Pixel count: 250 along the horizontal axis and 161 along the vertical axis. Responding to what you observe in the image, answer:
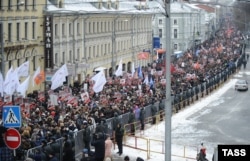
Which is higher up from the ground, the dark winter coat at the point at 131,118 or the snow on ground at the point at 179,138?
the dark winter coat at the point at 131,118

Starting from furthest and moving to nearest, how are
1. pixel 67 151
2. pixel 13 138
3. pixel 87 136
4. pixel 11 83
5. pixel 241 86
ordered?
pixel 241 86 → pixel 11 83 → pixel 87 136 → pixel 67 151 → pixel 13 138

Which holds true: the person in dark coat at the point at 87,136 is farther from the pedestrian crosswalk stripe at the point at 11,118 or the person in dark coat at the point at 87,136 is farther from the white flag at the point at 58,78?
the white flag at the point at 58,78

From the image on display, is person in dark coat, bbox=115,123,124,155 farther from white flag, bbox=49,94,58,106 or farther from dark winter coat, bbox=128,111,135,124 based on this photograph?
white flag, bbox=49,94,58,106

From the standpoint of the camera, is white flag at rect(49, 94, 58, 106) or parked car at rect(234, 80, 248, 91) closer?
white flag at rect(49, 94, 58, 106)

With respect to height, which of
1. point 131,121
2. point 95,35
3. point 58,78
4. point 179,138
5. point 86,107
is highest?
point 95,35

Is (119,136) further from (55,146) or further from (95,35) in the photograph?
(95,35)

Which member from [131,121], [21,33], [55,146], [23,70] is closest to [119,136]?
[55,146]

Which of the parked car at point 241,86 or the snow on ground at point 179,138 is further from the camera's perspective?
the parked car at point 241,86

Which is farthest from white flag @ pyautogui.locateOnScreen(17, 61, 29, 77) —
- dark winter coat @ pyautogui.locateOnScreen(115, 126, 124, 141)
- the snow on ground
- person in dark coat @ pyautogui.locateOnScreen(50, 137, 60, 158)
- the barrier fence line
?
person in dark coat @ pyautogui.locateOnScreen(50, 137, 60, 158)

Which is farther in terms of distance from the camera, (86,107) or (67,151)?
(86,107)

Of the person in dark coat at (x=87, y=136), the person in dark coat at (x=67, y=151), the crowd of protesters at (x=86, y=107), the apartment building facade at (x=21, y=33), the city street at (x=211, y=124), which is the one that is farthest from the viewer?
the apartment building facade at (x=21, y=33)

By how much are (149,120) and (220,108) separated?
30.0 ft

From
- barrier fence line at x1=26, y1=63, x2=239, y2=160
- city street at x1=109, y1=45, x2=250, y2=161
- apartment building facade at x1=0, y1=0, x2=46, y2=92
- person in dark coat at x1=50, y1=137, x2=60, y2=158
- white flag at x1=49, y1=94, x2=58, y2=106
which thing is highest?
apartment building facade at x1=0, y1=0, x2=46, y2=92

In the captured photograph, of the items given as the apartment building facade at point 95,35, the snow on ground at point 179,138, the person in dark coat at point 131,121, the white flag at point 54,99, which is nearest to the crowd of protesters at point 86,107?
the white flag at point 54,99
